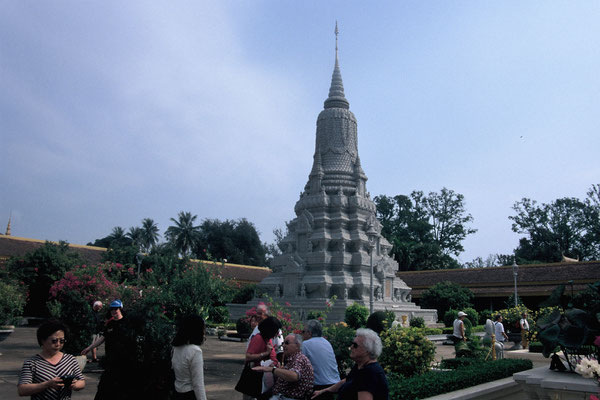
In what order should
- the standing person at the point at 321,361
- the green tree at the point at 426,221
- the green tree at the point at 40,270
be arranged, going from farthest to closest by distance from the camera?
the green tree at the point at 426,221 < the green tree at the point at 40,270 < the standing person at the point at 321,361

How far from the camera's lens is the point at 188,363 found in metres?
5.27

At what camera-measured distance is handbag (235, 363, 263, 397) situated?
5.94m

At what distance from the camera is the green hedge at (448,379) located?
7.46m

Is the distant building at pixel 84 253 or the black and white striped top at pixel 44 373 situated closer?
the black and white striped top at pixel 44 373

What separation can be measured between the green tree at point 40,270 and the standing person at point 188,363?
27.7m

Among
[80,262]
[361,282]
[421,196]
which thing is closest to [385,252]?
[361,282]

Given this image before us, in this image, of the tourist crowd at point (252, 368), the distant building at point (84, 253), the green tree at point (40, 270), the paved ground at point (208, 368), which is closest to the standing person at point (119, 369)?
the tourist crowd at point (252, 368)

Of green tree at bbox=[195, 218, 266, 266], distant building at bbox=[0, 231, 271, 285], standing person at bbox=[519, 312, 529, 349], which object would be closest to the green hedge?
standing person at bbox=[519, 312, 529, 349]

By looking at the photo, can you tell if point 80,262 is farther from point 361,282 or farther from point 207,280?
point 207,280

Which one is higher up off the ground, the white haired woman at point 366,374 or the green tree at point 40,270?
the green tree at point 40,270

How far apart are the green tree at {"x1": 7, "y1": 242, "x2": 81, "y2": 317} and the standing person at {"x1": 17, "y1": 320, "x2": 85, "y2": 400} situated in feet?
90.9

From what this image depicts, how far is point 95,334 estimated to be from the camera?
43.1 ft

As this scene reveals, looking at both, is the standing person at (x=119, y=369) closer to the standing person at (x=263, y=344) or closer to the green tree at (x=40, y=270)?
the standing person at (x=263, y=344)

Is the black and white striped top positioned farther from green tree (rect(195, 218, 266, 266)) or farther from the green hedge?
green tree (rect(195, 218, 266, 266))
